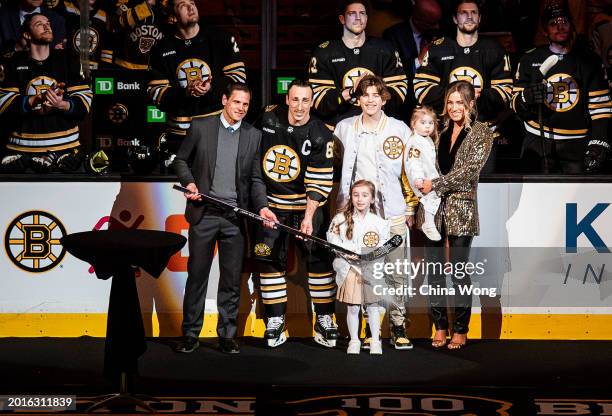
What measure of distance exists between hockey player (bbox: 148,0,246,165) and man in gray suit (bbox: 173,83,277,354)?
1.98 ft

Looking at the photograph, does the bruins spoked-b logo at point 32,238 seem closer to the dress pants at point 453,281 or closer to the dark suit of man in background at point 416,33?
the dress pants at point 453,281

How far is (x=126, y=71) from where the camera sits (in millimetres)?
8320

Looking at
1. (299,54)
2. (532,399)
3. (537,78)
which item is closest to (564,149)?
(537,78)

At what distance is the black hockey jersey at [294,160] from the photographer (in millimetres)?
7570

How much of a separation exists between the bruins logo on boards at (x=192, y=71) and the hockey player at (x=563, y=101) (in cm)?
227

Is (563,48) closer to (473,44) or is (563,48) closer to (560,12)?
(560,12)

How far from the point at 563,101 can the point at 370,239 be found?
2026 mm

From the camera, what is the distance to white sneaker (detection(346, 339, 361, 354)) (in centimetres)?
750

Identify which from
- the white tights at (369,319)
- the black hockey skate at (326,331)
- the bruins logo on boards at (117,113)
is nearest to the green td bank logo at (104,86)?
the bruins logo on boards at (117,113)

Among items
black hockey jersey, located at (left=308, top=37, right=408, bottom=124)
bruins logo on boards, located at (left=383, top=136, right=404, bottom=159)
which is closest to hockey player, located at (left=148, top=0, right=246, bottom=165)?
black hockey jersey, located at (left=308, top=37, right=408, bottom=124)

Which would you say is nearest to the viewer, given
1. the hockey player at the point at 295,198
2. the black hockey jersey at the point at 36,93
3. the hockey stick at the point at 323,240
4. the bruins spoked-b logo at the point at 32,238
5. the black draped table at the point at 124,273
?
the black draped table at the point at 124,273

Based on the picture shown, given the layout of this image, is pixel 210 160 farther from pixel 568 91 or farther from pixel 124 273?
pixel 568 91

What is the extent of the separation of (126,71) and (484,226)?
280 centimetres

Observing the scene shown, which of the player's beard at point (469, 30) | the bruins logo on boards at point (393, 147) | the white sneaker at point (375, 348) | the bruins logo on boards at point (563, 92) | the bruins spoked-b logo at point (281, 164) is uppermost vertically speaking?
the player's beard at point (469, 30)
